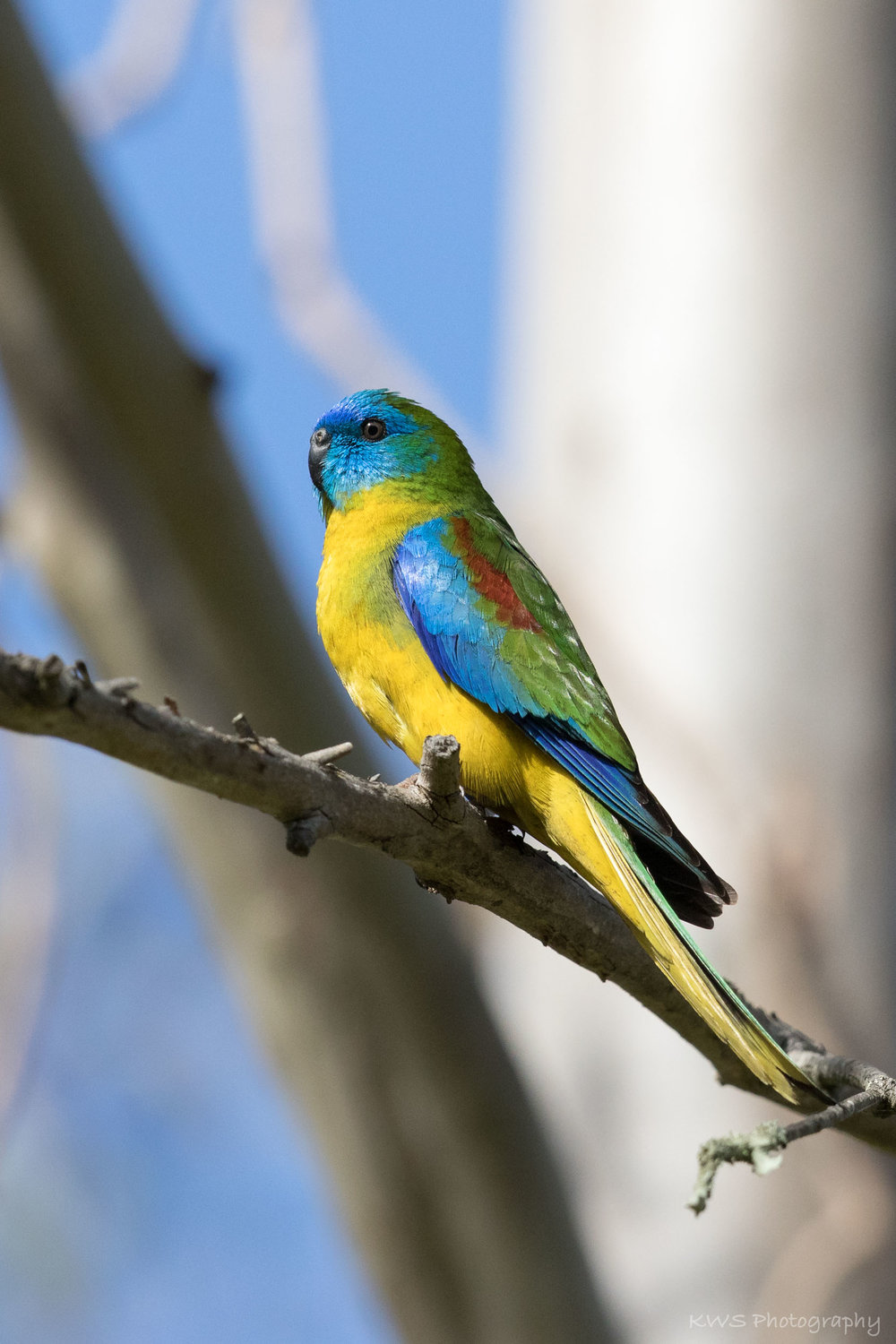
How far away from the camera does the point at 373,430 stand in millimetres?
4945

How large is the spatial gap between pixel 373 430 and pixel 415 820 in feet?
7.92

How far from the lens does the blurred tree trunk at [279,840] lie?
16.1ft

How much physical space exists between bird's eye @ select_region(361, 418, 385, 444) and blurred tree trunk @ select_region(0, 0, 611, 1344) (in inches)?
21.0

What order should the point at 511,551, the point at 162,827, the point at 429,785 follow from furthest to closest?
the point at 162,827
the point at 511,551
the point at 429,785

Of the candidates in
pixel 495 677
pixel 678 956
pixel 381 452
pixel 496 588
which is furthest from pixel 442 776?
pixel 381 452

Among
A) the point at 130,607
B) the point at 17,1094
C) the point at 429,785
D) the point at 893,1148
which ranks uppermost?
the point at 130,607

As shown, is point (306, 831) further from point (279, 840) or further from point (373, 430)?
point (279, 840)

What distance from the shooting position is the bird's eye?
4938 millimetres

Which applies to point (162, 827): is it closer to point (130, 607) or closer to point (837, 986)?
point (130, 607)

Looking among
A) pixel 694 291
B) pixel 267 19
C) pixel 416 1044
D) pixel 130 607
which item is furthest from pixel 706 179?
pixel 416 1044

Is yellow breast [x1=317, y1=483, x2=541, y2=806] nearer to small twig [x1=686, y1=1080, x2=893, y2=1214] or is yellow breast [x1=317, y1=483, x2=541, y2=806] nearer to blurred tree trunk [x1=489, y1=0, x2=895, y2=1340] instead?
small twig [x1=686, y1=1080, x2=893, y2=1214]

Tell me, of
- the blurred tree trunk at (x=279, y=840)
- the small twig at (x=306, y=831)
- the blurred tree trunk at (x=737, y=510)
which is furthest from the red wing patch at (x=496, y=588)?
the blurred tree trunk at (x=737, y=510)

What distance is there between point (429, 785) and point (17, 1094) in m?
3.07

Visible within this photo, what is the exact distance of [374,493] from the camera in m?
4.68
